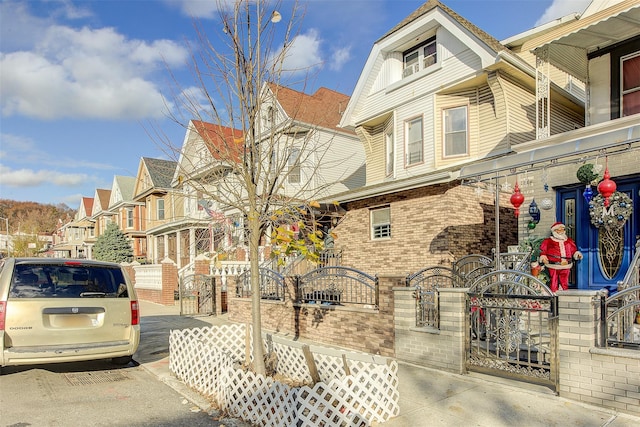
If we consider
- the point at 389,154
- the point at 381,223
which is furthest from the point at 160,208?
the point at 381,223

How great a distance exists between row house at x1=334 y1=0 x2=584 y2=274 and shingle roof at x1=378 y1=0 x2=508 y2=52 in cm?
6

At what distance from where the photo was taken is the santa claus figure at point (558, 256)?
827 centimetres

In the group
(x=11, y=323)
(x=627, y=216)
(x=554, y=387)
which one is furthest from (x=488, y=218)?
(x=11, y=323)

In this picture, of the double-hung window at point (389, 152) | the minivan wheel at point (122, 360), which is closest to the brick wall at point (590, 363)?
the minivan wheel at point (122, 360)

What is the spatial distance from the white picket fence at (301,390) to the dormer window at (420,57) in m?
11.5

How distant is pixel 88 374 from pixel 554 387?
253 inches

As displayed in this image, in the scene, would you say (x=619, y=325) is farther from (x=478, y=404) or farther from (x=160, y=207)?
(x=160, y=207)

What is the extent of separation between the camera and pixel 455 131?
13367 millimetres

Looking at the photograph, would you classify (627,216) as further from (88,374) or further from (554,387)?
(88,374)

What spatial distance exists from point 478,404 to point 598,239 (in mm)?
5375

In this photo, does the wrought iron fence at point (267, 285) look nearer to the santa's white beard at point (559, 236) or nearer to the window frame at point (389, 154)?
the santa's white beard at point (559, 236)

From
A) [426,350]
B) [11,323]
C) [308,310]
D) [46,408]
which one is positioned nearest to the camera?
[46,408]

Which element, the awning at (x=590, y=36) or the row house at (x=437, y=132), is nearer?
the awning at (x=590, y=36)

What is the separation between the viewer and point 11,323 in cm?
561
